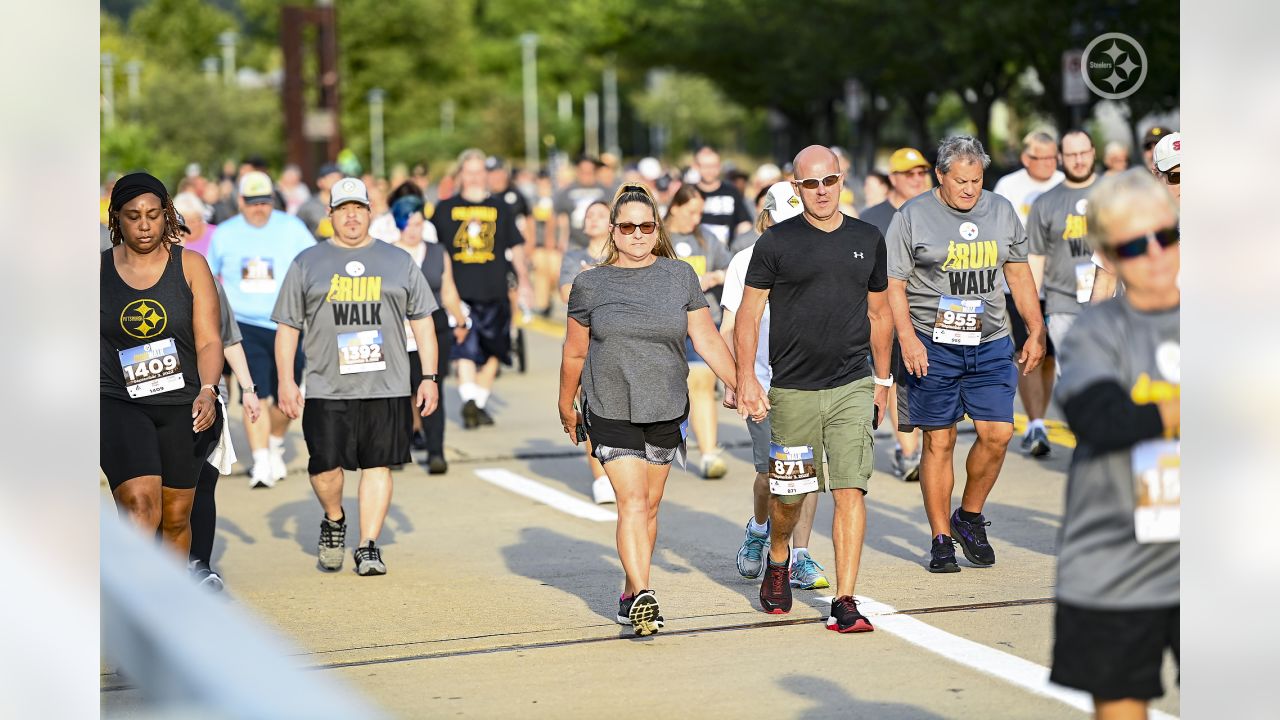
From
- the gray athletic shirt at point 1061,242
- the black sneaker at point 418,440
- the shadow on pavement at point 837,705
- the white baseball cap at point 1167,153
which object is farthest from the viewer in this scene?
the black sneaker at point 418,440

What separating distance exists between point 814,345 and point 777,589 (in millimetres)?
1007

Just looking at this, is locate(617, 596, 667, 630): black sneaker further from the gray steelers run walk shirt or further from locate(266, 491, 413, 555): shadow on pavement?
locate(266, 491, 413, 555): shadow on pavement

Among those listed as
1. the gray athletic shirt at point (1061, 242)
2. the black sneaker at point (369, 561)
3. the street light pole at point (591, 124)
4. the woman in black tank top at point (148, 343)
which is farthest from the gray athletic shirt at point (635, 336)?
the street light pole at point (591, 124)

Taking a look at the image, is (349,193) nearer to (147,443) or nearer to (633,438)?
(147,443)

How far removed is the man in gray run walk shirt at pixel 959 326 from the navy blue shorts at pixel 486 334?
6391 millimetres

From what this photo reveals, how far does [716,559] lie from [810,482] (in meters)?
1.63

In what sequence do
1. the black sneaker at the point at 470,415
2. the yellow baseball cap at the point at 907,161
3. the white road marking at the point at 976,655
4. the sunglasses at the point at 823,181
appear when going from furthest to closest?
1. the black sneaker at the point at 470,415
2. the yellow baseball cap at the point at 907,161
3. the sunglasses at the point at 823,181
4. the white road marking at the point at 976,655

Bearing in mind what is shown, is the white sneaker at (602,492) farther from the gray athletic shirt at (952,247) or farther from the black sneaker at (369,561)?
the gray athletic shirt at (952,247)

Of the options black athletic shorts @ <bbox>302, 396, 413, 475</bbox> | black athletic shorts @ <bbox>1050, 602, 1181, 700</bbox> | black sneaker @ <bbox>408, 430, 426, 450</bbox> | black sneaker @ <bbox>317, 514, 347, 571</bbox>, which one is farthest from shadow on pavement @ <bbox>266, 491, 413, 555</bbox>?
black athletic shorts @ <bbox>1050, 602, 1181, 700</bbox>

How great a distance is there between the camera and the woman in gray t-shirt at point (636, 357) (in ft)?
24.4

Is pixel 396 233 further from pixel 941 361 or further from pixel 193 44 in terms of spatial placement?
pixel 193 44

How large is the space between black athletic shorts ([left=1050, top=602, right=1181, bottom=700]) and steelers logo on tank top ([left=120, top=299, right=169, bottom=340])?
4233mm

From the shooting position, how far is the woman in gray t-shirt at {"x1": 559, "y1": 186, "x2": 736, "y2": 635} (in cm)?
743
